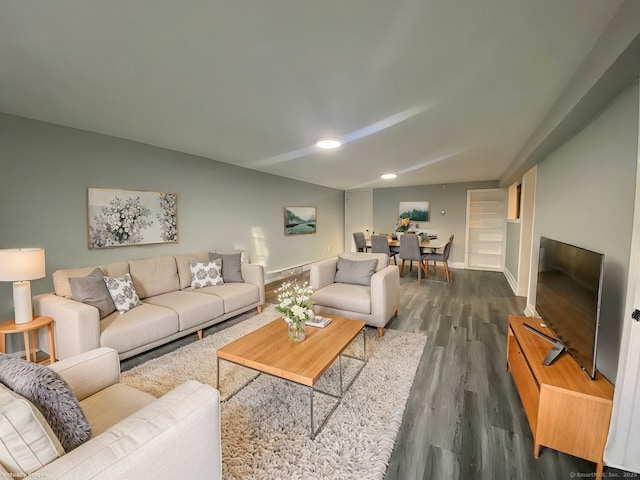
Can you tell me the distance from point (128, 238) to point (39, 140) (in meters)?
1.18

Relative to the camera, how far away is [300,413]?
1.86 meters

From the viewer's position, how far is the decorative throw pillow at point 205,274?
3.49 metres

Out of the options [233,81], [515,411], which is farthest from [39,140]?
[515,411]

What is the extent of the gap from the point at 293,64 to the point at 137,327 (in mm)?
2417

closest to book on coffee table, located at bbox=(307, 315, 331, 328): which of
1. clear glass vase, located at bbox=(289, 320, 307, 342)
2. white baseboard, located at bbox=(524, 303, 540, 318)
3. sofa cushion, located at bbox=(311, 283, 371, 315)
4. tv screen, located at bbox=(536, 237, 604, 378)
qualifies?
clear glass vase, located at bbox=(289, 320, 307, 342)

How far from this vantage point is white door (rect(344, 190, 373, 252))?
8180 mm

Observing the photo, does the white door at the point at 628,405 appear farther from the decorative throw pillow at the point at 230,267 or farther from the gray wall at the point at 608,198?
the decorative throw pillow at the point at 230,267

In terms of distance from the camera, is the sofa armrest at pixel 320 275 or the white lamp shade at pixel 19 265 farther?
the sofa armrest at pixel 320 275

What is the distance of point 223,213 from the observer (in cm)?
444

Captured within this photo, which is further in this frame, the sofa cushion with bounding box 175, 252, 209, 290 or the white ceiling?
the sofa cushion with bounding box 175, 252, 209, 290

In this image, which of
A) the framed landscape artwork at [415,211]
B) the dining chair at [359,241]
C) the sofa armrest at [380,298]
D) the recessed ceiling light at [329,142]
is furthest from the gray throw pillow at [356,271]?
the framed landscape artwork at [415,211]

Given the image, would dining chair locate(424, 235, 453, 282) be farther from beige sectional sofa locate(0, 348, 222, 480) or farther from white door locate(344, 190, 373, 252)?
beige sectional sofa locate(0, 348, 222, 480)

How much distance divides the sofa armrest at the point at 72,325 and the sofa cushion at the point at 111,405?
3.17 ft

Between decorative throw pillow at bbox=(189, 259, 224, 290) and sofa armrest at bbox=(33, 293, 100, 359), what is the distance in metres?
1.25
